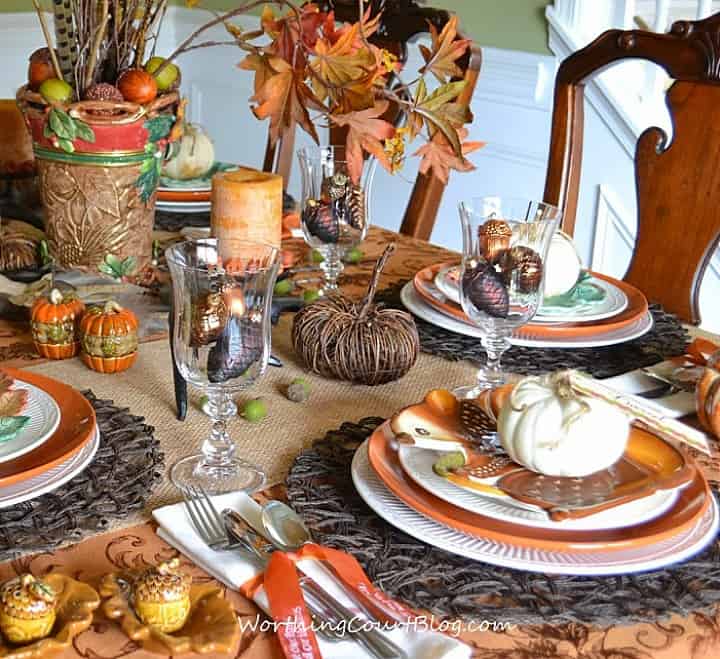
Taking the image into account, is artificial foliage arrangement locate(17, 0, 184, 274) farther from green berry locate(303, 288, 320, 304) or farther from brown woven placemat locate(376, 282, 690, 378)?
brown woven placemat locate(376, 282, 690, 378)

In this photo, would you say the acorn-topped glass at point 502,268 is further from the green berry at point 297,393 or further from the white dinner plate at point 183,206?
the white dinner plate at point 183,206

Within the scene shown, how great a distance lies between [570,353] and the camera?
1.19m

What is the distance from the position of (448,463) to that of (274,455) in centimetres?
18

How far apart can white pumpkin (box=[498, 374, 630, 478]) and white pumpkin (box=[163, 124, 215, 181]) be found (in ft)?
3.48

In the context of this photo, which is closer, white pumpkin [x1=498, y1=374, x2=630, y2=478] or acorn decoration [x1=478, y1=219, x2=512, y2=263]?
white pumpkin [x1=498, y1=374, x2=630, y2=478]

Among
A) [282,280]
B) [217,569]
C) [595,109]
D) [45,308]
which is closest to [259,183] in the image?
[282,280]

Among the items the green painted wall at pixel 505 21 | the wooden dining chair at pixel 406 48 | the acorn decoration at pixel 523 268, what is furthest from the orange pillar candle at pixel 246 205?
the green painted wall at pixel 505 21

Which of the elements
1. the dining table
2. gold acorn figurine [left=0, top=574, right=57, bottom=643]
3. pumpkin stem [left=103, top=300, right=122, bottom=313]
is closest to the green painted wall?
the dining table

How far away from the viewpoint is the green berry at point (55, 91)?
1.27 meters

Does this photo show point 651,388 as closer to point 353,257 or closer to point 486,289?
point 486,289

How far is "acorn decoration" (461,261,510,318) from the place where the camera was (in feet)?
3.29

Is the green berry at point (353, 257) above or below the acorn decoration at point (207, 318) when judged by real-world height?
below

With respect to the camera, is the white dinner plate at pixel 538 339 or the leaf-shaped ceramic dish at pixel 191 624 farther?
the white dinner plate at pixel 538 339

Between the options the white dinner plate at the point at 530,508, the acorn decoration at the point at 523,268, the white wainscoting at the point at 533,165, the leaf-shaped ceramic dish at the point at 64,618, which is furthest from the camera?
the white wainscoting at the point at 533,165
